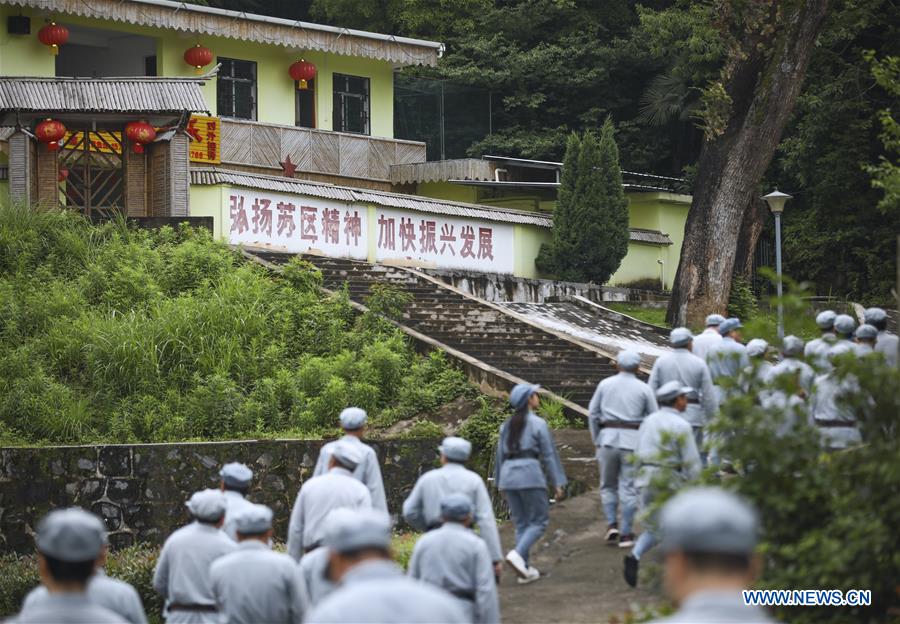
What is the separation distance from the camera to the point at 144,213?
925 inches

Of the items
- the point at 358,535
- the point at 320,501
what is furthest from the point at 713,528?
the point at 320,501

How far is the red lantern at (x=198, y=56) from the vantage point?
28.5 metres

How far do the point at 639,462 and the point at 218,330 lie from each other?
10466mm

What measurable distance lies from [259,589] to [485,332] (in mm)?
13639

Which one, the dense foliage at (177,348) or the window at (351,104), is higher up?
the window at (351,104)

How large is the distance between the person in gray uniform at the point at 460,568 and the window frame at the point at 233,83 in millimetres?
22852

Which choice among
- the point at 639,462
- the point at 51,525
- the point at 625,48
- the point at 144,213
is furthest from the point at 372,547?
the point at 625,48

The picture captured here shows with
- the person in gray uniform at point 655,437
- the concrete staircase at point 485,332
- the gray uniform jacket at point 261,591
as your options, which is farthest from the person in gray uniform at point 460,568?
the concrete staircase at point 485,332

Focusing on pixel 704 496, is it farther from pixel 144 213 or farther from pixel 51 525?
pixel 144 213

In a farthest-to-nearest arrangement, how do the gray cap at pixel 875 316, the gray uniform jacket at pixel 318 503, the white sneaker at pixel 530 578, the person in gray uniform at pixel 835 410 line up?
the gray cap at pixel 875 316, the white sneaker at pixel 530 578, the gray uniform jacket at pixel 318 503, the person in gray uniform at pixel 835 410

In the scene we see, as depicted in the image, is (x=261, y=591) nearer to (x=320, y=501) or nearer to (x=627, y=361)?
(x=320, y=501)

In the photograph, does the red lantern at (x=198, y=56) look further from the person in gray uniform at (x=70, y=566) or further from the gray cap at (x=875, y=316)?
the person in gray uniform at (x=70, y=566)

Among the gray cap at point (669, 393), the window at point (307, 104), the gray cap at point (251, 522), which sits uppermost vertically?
the window at point (307, 104)

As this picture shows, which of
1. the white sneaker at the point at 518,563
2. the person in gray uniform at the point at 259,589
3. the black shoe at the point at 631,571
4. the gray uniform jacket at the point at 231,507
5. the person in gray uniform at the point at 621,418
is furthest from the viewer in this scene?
the person in gray uniform at the point at 621,418
